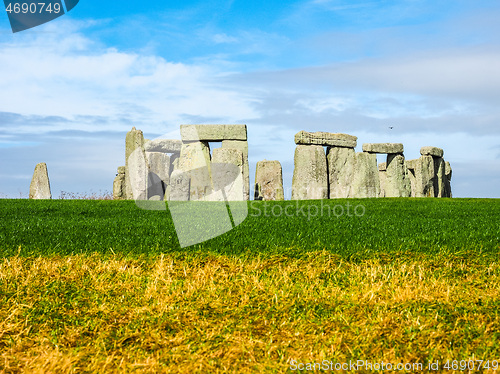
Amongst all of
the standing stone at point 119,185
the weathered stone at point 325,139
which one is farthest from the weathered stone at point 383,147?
the standing stone at point 119,185

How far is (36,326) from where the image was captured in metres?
4.59

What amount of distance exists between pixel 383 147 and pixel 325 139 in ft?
8.61

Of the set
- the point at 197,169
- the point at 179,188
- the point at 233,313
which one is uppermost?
the point at 197,169

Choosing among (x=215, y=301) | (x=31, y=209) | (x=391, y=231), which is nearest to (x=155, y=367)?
(x=215, y=301)

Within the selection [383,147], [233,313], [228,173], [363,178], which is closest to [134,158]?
[228,173]

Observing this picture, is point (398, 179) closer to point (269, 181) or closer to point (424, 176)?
point (424, 176)

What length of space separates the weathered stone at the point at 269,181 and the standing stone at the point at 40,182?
7.73 meters

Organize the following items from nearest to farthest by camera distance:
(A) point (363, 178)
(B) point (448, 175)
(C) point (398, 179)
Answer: (A) point (363, 178), (C) point (398, 179), (B) point (448, 175)

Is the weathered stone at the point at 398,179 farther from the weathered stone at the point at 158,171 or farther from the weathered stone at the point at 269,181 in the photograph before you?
the weathered stone at the point at 158,171

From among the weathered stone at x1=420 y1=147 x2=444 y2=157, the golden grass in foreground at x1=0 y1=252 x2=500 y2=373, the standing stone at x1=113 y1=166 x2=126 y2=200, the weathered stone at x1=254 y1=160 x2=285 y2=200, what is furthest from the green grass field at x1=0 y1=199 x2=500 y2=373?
the standing stone at x1=113 y1=166 x2=126 y2=200

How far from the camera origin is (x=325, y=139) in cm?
1748

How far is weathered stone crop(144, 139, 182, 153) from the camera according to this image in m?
20.9

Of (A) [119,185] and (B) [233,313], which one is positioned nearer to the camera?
(B) [233,313]

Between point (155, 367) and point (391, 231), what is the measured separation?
17.7 feet
